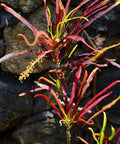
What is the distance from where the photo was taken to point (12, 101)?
1.38 metres

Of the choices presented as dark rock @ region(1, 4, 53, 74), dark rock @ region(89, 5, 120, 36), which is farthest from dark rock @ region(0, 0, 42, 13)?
dark rock @ region(89, 5, 120, 36)

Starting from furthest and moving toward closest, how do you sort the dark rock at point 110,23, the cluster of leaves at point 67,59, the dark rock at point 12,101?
1. the dark rock at point 12,101
2. the dark rock at point 110,23
3. the cluster of leaves at point 67,59

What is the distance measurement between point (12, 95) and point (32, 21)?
1.58 feet

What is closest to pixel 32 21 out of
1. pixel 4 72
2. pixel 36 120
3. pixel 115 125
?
pixel 4 72

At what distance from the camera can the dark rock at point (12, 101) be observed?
4.50 ft

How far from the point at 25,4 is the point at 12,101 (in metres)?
0.61

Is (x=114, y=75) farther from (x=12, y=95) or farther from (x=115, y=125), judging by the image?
(x=12, y=95)

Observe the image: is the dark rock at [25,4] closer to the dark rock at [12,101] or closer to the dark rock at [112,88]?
the dark rock at [12,101]

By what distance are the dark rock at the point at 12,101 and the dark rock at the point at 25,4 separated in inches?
17.1

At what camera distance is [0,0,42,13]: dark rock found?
1250mm

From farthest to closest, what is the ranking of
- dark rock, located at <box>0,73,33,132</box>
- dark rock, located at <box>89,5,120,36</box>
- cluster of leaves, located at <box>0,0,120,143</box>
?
dark rock, located at <box>0,73,33,132</box>
dark rock, located at <box>89,5,120,36</box>
cluster of leaves, located at <box>0,0,120,143</box>

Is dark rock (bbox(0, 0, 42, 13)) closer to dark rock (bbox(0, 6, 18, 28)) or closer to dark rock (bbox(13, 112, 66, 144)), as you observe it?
dark rock (bbox(0, 6, 18, 28))

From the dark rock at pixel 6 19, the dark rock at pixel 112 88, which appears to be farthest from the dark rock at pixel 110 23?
the dark rock at pixel 6 19

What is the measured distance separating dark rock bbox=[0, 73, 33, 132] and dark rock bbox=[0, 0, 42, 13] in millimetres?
434
